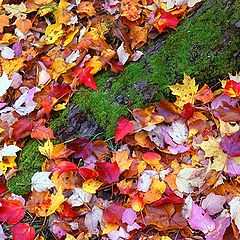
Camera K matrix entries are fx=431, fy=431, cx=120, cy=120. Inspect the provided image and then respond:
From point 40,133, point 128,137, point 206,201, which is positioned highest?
point 40,133

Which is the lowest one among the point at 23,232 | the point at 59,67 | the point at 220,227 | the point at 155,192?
the point at 220,227

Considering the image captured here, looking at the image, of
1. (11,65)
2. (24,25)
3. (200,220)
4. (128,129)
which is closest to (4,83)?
(11,65)

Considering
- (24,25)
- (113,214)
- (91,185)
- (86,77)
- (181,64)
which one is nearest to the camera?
(113,214)

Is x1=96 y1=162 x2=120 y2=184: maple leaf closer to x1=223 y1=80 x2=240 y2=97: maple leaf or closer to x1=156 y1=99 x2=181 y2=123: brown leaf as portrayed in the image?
x1=156 y1=99 x2=181 y2=123: brown leaf

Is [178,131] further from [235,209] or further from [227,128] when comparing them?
[235,209]

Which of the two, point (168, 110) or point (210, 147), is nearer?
point (210, 147)

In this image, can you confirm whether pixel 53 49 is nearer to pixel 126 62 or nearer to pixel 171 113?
pixel 126 62

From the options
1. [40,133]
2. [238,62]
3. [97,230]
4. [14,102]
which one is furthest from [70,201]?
[238,62]
